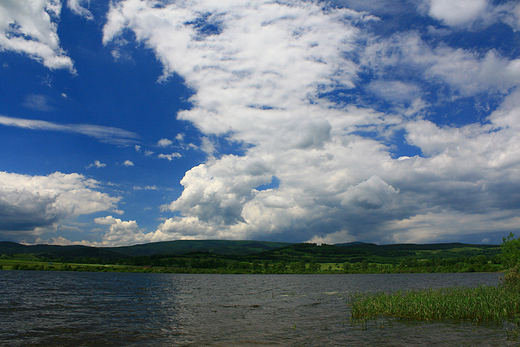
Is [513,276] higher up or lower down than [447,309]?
higher up

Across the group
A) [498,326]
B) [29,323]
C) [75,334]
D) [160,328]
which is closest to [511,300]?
[498,326]

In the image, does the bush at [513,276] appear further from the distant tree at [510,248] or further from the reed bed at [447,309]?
the distant tree at [510,248]

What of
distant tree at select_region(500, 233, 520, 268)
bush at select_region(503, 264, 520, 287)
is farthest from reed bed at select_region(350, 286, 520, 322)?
distant tree at select_region(500, 233, 520, 268)

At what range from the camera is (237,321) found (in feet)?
119

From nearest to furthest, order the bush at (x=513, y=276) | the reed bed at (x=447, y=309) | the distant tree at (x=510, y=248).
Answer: the reed bed at (x=447, y=309) → the bush at (x=513, y=276) → the distant tree at (x=510, y=248)

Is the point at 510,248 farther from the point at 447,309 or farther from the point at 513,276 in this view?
the point at 447,309

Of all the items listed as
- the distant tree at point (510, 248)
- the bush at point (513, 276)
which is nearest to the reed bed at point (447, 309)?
the bush at point (513, 276)

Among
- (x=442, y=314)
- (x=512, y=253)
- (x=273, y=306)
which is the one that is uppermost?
(x=512, y=253)

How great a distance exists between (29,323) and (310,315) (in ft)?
110

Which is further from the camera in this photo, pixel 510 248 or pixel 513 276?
pixel 510 248

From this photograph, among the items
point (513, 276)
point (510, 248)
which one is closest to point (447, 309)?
point (513, 276)

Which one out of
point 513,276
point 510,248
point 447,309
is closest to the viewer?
point 447,309

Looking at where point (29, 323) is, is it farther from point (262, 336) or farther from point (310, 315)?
point (310, 315)

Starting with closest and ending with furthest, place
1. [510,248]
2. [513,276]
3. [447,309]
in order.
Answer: [447,309] → [513,276] → [510,248]
